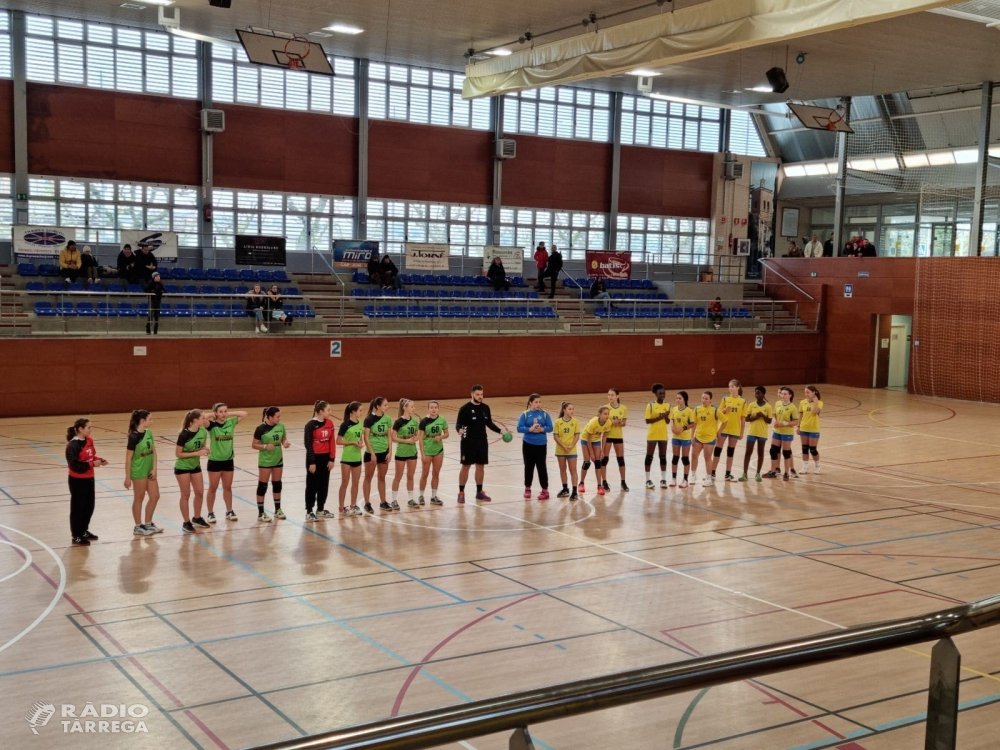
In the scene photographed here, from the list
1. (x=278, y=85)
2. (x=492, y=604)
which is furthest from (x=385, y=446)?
(x=278, y=85)

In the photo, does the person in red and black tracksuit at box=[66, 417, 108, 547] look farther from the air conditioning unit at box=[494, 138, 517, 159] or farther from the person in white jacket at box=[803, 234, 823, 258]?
the person in white jacket at box=[803, 234, 823, 258]

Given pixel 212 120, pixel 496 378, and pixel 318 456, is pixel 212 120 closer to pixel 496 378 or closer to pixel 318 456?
pixel 496 378

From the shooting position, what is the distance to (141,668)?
8375 millimetres

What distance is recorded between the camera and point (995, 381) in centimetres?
3055

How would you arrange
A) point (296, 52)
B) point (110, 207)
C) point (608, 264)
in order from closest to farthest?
1. point (296, 52)
2. point (110, 207)
3. point (608, 264)

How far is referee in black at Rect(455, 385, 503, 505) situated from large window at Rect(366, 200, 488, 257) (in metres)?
18.6

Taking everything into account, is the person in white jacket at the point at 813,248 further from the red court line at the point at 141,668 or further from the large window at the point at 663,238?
the red court line at the point at 141,668

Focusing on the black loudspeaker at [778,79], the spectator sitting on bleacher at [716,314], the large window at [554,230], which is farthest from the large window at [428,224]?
the black loudspeaker at [778,79]

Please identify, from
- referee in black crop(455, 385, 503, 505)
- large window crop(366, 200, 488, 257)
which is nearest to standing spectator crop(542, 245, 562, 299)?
large window crop(366, 200, 488, 257)

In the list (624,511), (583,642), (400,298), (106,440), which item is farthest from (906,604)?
(400,298)

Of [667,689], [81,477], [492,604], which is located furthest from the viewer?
[81,477]

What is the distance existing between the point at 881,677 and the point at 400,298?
22.4 meters

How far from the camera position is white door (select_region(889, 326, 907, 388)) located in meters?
34.2

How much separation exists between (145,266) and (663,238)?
21.7 m
